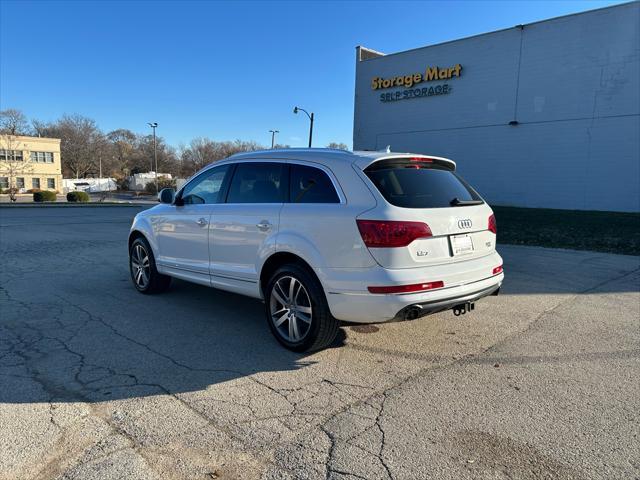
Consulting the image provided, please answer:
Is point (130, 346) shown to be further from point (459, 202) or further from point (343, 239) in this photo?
point (459, 202)

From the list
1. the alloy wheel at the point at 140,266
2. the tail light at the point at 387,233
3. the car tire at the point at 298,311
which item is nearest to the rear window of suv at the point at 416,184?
the tail light at the point at 387,233

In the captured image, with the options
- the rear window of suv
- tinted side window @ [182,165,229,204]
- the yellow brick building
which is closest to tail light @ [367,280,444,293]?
the rear window of suv

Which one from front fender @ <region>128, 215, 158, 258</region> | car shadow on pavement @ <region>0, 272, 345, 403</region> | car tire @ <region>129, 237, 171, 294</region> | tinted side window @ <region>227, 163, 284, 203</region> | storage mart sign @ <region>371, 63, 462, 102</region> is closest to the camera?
car shadow on pavement @ <region>0, 272, 345, 403</region>

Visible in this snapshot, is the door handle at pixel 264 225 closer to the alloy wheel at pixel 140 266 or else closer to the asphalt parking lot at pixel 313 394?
the asphalt parking lot at pixel 313 394

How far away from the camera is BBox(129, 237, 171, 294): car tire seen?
21.0ft

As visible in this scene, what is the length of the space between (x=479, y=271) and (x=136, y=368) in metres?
3.16

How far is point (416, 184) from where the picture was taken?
409 cm

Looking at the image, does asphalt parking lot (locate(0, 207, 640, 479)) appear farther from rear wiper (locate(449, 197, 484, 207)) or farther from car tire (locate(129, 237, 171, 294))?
rear wiper (locate(449, 197, 484, 207))

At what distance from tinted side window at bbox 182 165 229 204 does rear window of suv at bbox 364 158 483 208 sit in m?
2.13

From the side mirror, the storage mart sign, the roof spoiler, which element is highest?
the storage mart sign

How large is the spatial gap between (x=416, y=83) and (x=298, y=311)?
2745 centimetres

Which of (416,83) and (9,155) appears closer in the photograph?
(416,83)

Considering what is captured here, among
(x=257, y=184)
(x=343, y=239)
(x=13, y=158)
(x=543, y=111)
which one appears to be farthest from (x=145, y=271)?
(x=13, y=158)

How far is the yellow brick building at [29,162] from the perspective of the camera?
6419 cm
